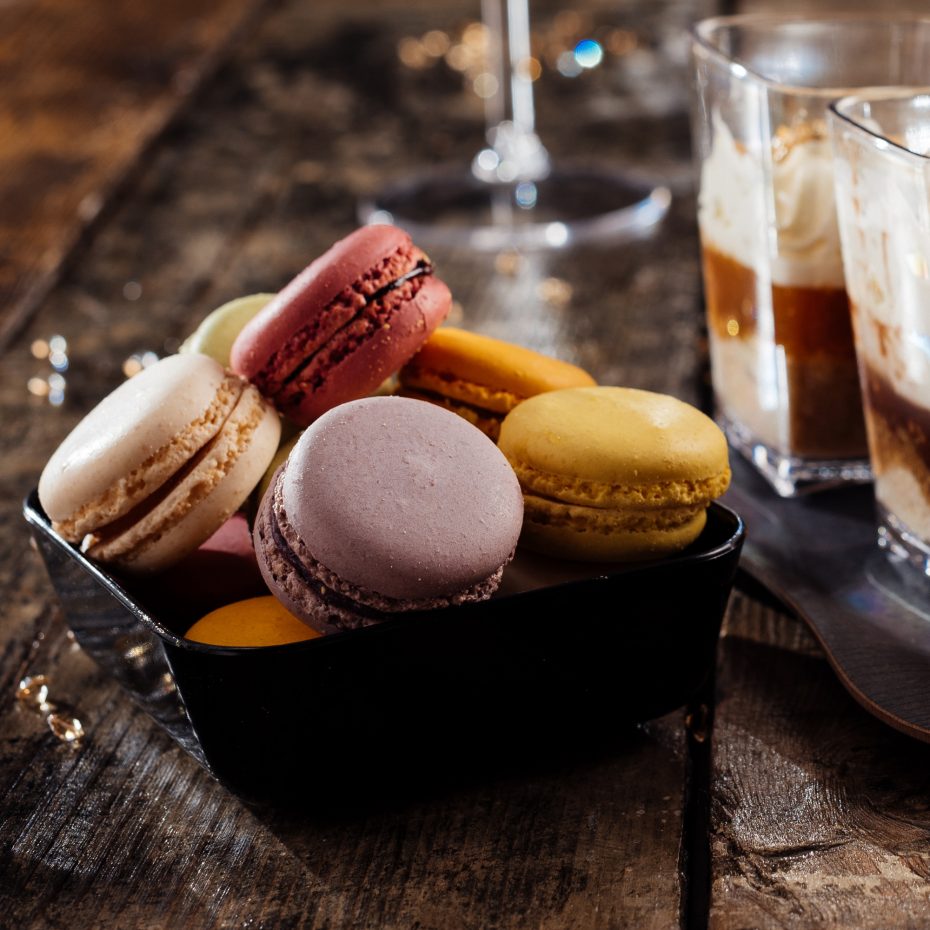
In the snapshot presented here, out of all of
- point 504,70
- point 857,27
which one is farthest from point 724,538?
point 504,70

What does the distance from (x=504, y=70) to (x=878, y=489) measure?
89 centimetres

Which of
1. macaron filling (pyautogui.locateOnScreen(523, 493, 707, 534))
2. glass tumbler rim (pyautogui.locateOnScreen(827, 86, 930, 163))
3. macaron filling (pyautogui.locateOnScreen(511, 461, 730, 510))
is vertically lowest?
macaron filling (pyautogui.locateOnScreen(523, 493, 707, 534))

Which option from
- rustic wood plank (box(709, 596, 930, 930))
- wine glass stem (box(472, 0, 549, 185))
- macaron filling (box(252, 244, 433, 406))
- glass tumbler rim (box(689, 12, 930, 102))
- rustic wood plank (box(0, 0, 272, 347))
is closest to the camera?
rustic wood plank (box(709, 596, 930, 930))

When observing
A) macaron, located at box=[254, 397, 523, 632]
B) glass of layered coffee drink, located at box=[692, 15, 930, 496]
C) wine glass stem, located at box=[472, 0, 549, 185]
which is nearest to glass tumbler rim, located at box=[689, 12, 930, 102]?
glass of layered coffee drink, located at box=[692, 15, 930, 496]

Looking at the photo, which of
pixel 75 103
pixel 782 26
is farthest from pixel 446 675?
pixel 75 103

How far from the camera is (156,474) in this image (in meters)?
0.53

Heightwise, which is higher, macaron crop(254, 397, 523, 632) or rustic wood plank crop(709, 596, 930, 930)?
macaron crop(254, 397, 523, 632)

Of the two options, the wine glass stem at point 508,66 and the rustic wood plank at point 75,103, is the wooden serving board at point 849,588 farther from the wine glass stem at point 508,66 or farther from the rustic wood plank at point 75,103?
the wine glass stem at point 508,66

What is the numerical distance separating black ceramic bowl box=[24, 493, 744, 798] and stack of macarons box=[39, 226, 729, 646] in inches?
0.6

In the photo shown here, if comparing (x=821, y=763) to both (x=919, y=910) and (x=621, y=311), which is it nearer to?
(x=919, y=910)

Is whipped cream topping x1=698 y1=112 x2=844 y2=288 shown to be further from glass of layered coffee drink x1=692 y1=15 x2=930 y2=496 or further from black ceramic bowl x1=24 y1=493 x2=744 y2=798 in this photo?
black ceramic bowl x1=24 y1=493 x2=744 y2=798

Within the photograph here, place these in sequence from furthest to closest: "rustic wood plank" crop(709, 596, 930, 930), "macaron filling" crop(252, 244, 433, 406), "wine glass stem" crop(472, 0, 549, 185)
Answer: "wine glass stem" crop(472, 0, 549, 185), "macaron filling" crop(252, 244, 433, 406), "rustic wood plank" crop(709, 596, 930, 930)

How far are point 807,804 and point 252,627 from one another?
22cm

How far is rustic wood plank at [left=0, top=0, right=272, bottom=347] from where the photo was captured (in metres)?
1.26
